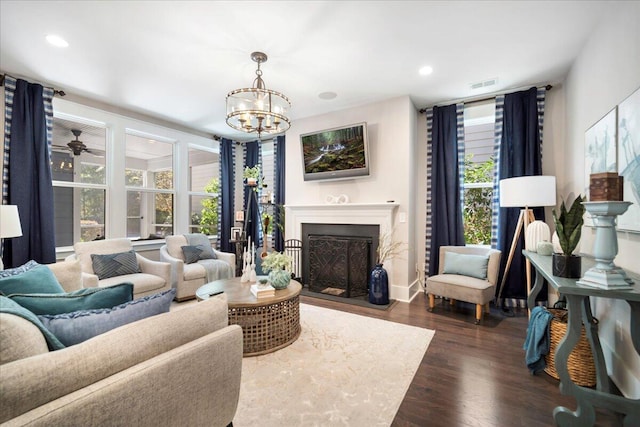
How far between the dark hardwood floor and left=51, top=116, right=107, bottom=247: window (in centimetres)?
460

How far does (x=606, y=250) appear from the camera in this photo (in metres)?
1.57

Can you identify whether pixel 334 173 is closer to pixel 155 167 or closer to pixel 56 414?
pixel 155 167

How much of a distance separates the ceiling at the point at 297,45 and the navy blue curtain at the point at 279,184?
164 centimetres

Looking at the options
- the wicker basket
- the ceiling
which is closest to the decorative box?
the wicker basket

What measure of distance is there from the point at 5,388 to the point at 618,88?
11.5 ft

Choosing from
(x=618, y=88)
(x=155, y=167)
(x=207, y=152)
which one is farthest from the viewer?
(x=207, y=152)

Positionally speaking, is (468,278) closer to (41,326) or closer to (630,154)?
(630,154)

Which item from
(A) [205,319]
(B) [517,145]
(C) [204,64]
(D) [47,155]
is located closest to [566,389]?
(A) [205,319]

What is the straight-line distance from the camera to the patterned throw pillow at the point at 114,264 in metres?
3.41

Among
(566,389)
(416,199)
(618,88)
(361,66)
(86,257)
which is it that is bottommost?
(566,389)

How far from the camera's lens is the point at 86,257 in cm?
345

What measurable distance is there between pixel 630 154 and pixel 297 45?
2.70 metres

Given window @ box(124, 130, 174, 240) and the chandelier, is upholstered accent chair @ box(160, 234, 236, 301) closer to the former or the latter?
window @ box(124, 130, 174, 240)

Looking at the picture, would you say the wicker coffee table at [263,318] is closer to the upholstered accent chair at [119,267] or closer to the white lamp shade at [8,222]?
the upholstered accent chair at [119,267]
